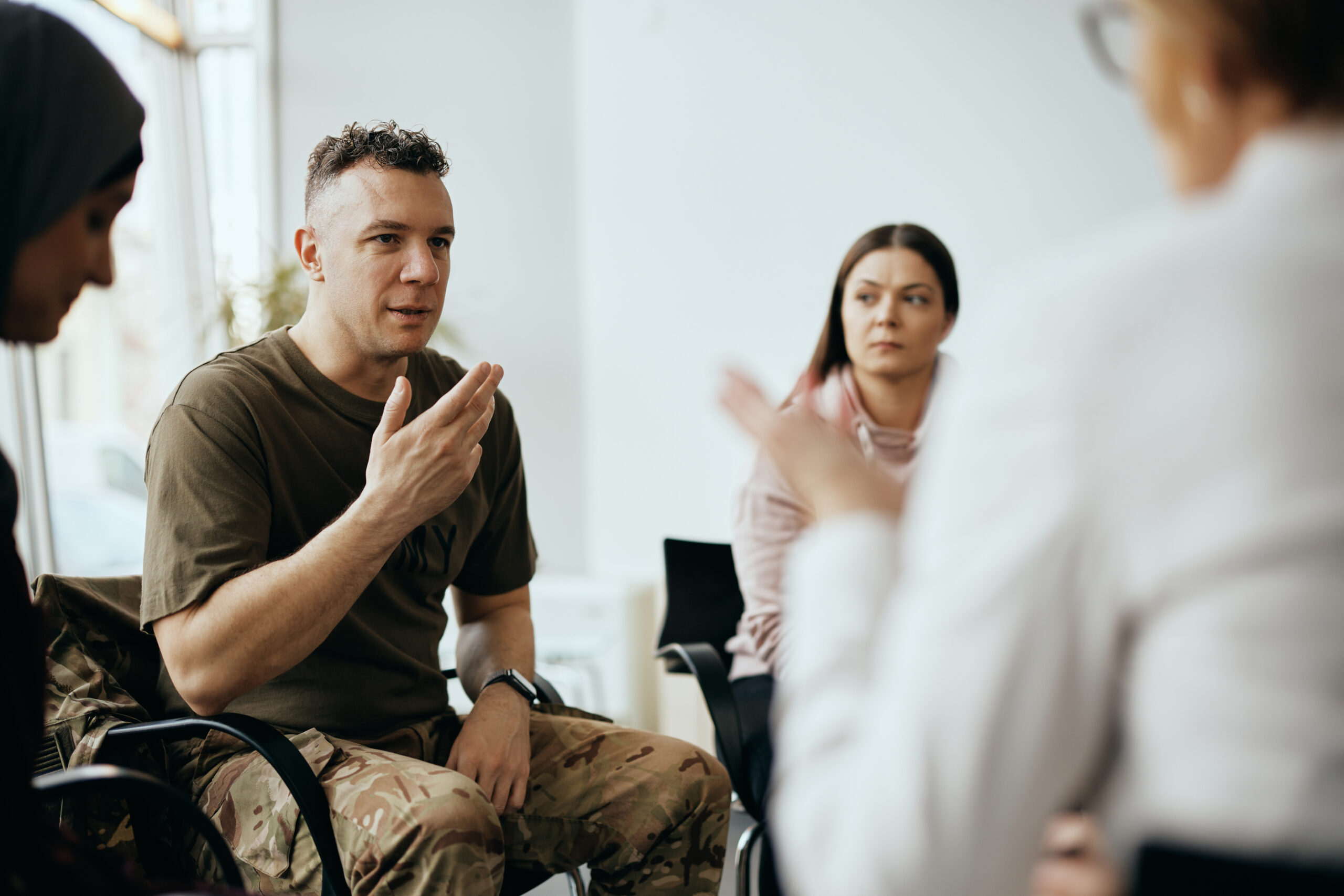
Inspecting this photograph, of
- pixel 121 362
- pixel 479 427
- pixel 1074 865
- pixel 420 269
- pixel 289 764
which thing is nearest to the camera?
pixel 1074 865

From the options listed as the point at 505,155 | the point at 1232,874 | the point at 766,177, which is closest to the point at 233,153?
the point at 505,155

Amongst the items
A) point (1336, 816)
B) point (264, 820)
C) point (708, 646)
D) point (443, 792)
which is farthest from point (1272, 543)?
point (708, 646)

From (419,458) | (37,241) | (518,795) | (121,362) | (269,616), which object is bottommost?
(518,795)

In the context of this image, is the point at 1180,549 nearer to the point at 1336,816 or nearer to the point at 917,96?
the point at 1336,816

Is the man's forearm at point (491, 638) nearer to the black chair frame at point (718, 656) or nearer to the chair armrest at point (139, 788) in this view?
the black chair frame at point (718, 656)

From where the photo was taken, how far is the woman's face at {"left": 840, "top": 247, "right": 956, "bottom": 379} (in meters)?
2.37

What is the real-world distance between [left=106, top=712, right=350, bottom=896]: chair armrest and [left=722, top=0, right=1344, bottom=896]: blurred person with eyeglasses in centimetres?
88

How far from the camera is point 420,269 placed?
1.62m

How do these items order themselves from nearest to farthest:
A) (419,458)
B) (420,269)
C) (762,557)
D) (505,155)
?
1. (419,458)
2. (420,269)
3. (762,557)
4. (505,155)

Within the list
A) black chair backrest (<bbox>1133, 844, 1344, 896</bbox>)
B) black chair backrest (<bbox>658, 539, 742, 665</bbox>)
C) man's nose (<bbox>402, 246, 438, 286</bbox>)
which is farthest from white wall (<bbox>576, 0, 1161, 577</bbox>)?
black chair backrest (<bbox>1133, 844, 1344, 896</bbox>)

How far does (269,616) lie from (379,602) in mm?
298

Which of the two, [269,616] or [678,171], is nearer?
[269,616]

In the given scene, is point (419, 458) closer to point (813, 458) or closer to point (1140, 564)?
point (813, 458)

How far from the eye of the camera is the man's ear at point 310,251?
1685 millimetres
